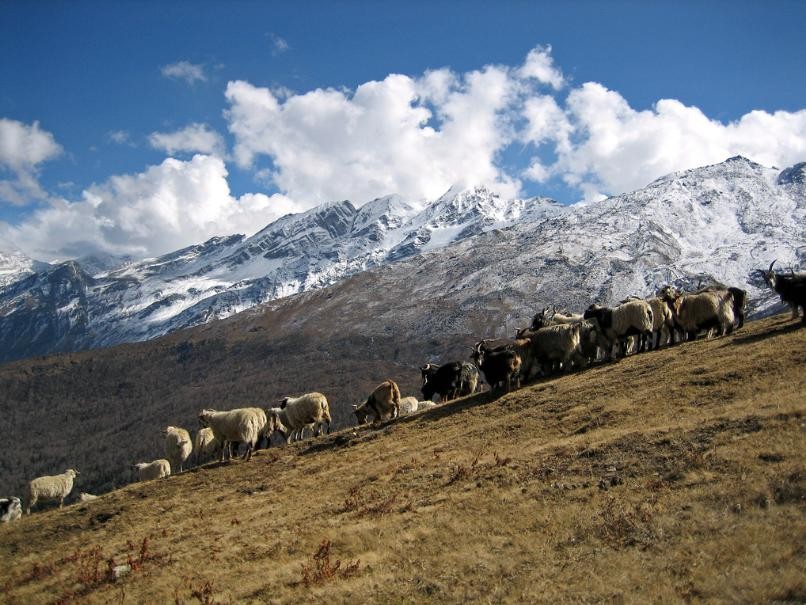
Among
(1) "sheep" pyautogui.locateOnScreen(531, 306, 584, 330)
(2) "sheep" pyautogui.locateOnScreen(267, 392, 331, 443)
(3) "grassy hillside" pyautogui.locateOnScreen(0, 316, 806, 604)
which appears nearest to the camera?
(3) "grassy hillside" pyautogui.locateOnScreen(0, 316, 806, 604)

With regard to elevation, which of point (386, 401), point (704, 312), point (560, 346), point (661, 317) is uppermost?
point (661, 317)

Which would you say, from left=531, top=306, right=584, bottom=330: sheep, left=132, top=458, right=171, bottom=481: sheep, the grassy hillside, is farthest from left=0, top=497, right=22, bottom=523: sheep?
left=531, top=306, right=584, bottom=330: sheep

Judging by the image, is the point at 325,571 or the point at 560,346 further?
the point at 560,346

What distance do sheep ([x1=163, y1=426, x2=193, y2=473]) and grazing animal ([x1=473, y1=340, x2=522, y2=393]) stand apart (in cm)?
1971

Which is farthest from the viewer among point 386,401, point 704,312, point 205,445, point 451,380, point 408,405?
point 408,405

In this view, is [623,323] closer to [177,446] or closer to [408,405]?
[408,405]

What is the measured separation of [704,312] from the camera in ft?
102

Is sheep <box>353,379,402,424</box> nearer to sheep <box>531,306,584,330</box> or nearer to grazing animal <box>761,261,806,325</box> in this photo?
sheep <box>531,306,584,330</box>

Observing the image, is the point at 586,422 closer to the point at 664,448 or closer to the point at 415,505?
the point at 664,448

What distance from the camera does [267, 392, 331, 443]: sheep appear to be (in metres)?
33.2

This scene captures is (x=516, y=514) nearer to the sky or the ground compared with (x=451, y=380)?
nearer to the ground

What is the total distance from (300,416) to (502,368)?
469 inches

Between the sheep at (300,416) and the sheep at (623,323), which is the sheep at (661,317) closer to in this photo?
the sheep at (623,323)

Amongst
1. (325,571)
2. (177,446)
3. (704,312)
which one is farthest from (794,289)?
(177,446)
